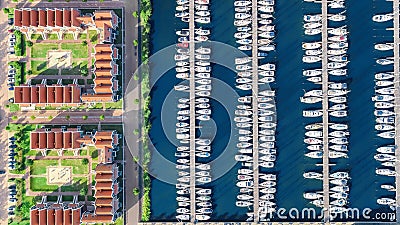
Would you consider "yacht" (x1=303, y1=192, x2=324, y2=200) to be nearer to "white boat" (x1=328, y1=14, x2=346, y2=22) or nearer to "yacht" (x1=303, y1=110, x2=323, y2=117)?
"yacht" (x1=303, y1=110, x2=323, y2=117)

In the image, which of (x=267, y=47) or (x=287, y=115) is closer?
(x=267, y=47)

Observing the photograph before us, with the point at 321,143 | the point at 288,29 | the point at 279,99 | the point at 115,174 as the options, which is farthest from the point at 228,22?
the point at 115,174

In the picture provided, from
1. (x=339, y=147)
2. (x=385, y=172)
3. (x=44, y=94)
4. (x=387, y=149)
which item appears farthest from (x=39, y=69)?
(x=385, y=172)

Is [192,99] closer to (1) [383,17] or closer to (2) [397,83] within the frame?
(2) [397,83]

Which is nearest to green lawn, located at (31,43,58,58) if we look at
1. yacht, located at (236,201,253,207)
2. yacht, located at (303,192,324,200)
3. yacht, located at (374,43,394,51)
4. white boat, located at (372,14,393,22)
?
yacht, located at (236,201,253,207)

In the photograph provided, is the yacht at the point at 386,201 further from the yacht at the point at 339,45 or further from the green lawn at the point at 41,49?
the green lawn at the point at 41,49

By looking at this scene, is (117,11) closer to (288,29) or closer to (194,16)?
(194,16)

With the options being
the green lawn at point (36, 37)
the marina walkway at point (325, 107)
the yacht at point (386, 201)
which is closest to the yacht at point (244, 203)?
the marina walkway at point (325, 107)
